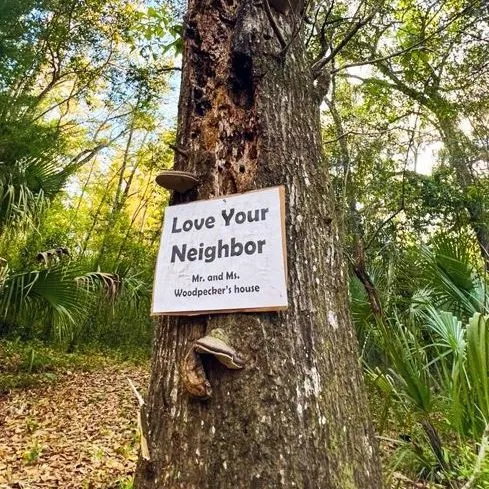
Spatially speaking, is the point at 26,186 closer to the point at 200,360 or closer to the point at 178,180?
the point at 178,180

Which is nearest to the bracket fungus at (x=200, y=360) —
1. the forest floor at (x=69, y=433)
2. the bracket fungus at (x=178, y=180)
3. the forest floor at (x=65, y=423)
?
the bracket fungus at (x=178, y=180)

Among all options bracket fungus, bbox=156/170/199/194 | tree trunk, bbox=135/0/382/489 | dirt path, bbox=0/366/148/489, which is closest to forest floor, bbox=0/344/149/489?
dirt path, bbox=0/366/148/489

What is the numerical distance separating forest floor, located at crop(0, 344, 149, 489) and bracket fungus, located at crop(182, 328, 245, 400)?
187cm

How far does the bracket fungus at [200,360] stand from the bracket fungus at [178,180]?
480mm

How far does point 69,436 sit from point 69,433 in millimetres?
70

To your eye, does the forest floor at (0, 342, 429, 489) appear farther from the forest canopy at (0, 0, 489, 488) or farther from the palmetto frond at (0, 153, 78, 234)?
the palmetto frond at (0, 153, 78, 234)

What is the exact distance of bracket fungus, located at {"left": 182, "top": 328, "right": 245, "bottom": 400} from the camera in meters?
1.00

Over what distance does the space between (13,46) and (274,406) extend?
6.37m

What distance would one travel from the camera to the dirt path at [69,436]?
279cm

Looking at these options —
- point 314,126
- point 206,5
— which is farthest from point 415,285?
point 206,5

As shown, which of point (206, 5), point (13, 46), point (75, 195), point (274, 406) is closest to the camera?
point (274, 406)

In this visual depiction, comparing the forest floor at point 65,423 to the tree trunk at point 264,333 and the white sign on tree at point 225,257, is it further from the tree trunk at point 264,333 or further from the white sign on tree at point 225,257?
the white sign on tree at point 225,257

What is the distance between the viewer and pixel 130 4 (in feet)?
24.0

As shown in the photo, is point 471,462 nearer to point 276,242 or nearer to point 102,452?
point 276,242
